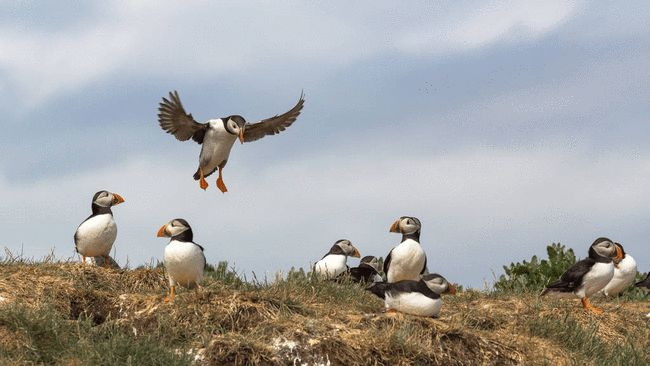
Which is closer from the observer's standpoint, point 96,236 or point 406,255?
point 406,255

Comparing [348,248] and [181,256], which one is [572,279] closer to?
[348,248]

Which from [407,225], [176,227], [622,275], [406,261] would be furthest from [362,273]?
[176,227]

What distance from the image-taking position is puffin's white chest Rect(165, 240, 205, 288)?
10.5 meters

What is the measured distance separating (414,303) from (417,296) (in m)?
0.08

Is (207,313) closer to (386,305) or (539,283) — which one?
(386,305)

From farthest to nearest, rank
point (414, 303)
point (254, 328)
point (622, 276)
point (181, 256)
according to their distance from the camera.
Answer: point (622, 276) < point (181, 256) < point (414, 303) < point (254, 328)

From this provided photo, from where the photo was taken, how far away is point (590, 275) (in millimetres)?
13102

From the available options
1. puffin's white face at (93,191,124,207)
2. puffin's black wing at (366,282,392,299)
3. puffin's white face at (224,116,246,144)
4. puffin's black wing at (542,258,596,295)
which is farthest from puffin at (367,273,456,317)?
puffin's white face at (224,116,246,144)

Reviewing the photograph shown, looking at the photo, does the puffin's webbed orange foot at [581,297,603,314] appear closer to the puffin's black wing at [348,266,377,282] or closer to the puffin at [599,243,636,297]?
the puffin at [599,243,636,297]

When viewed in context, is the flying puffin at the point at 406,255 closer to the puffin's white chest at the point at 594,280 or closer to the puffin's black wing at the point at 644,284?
the puffin's white chest at the point at 594,280

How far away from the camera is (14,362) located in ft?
30.0

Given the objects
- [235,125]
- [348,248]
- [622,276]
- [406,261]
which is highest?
[235,125]

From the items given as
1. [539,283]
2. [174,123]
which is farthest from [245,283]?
[539,283]

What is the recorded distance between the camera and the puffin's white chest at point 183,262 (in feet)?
34.4
